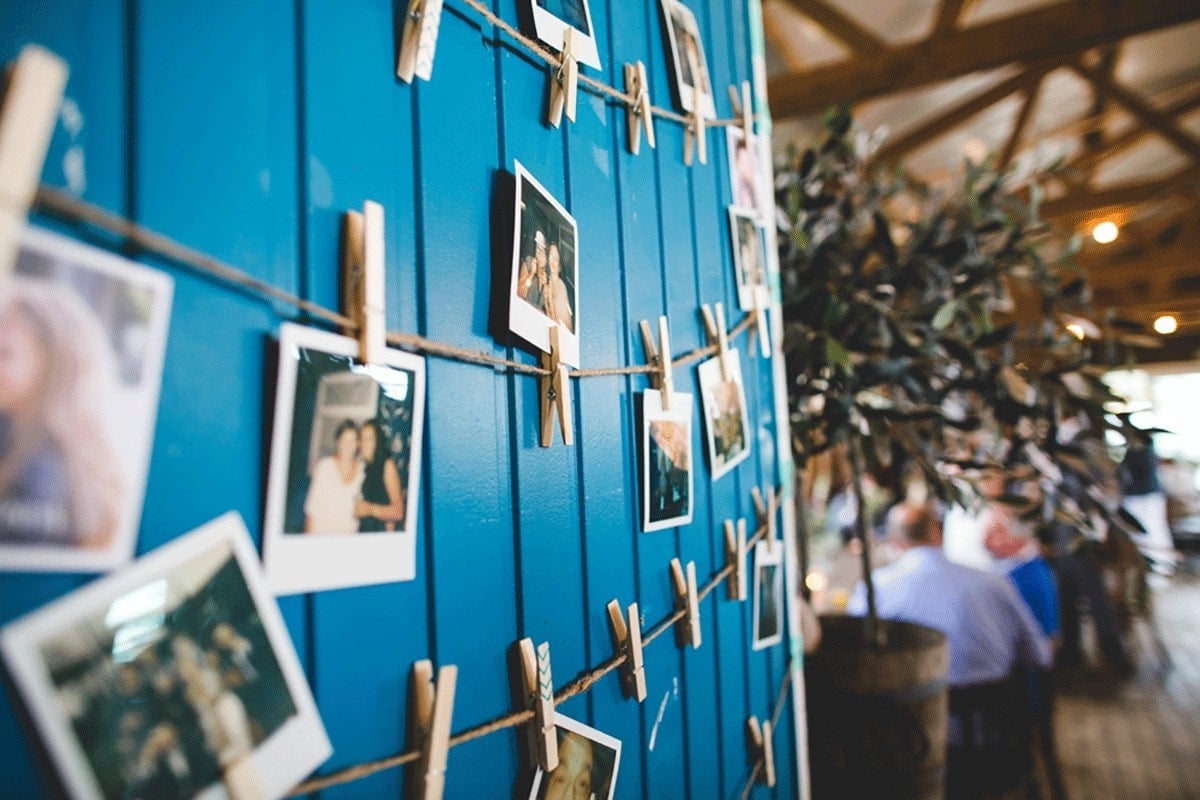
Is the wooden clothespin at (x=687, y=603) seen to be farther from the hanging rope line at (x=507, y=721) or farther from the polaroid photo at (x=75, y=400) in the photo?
the polaroid photo at (x=75, y=400)

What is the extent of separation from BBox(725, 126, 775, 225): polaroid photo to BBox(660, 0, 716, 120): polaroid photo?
185 millimetres

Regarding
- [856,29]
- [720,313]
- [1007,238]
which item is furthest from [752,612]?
[856,29]

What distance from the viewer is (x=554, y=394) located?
30.9 inches

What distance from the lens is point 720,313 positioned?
1243 mm

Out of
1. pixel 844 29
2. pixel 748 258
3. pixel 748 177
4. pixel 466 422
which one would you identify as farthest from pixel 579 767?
pixel 844 29

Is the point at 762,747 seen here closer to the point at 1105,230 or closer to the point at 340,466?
the point at 340,466

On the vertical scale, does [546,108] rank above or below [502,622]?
above

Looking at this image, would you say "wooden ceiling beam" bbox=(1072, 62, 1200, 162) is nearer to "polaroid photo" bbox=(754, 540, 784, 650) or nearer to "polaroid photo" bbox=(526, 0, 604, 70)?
"polaroid photo" bbox=(754, 540, 784, 650)

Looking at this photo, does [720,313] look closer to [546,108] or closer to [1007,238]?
[546,108]

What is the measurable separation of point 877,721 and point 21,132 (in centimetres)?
195

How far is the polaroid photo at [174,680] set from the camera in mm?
378

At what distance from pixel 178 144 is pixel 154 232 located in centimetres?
6

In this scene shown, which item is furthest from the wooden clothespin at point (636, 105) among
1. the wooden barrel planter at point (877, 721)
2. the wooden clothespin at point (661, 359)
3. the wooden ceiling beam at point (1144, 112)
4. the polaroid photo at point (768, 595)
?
the wooden ceiling beam at point (1144, 112)

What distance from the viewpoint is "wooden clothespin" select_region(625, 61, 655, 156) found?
1.03 metres
